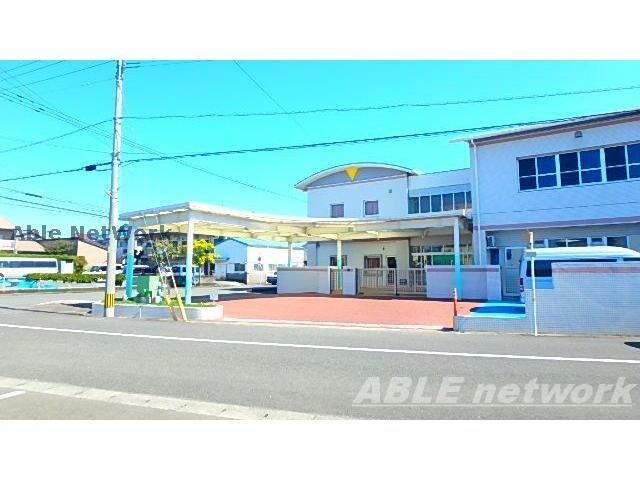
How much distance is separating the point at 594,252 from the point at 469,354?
6.86m

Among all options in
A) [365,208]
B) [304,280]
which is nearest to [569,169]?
[365,208]

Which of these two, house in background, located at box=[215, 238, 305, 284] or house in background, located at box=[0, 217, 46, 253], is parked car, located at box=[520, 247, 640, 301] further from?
house in background, located at box=[0, 217, 46, 253]

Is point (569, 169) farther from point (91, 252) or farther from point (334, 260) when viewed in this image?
point (91, 252)

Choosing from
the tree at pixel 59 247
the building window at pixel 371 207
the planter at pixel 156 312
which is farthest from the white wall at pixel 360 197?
the tree at pixel 59 247

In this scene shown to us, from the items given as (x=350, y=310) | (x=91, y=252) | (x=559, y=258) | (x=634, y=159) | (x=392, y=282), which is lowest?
(x=350, y=310)

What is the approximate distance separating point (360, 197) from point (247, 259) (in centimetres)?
2098

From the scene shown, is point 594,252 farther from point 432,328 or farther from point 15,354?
point 15,354

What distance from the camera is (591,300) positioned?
9.49 m

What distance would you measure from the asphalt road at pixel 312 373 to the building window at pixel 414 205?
14126mm

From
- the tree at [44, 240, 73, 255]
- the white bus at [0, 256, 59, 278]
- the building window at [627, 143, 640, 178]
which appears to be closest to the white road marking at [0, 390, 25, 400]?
the building window at [627, 143, 640, 178]

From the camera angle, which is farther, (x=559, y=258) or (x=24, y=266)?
(x=24, y=266)

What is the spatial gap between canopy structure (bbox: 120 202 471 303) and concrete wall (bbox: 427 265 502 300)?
1037 mm

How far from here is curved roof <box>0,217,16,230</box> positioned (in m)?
52.9
